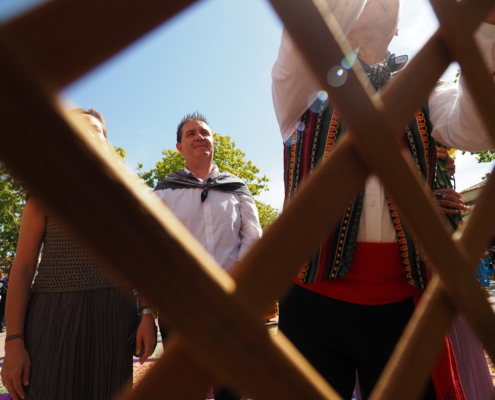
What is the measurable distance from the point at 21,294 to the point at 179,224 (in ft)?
4.86

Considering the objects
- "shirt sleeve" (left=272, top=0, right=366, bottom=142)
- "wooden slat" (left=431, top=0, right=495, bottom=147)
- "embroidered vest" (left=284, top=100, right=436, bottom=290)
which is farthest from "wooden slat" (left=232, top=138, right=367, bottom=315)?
"embroidered vest" (left=284, top=100, right=436, bottom=290)

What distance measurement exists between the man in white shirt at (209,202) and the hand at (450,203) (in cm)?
125

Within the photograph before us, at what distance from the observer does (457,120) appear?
3.68ft

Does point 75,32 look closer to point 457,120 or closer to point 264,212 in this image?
point 457,120

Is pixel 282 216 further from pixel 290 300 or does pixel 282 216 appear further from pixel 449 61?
pixel 290 300

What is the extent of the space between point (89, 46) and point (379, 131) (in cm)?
37

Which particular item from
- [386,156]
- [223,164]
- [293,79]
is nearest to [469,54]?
[386,156]

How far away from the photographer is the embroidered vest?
45.9 inches

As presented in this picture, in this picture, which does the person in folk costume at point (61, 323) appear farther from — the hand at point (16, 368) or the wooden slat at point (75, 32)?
the wooden slat at point (75, 32)

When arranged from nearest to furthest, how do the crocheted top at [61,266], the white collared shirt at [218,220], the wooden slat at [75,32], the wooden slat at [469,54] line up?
1. the wooden slat at [75,32]
2. the wooden slat at [469,54]
3. the crocheted top at [61,266]
4. the white collared shirt at [218,220]

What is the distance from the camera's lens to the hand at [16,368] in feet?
4.57

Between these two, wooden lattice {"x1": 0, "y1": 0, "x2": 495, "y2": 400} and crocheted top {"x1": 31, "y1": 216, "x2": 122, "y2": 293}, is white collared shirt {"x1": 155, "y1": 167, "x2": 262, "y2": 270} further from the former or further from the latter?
wooden lattice {"x1": 0, "y1": 0, "x2": 495, "y2": 400}

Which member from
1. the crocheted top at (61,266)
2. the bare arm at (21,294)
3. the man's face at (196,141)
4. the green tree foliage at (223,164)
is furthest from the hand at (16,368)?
the green tree foliage at (223,164)

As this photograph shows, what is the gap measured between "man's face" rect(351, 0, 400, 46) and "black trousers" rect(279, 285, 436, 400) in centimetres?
90
